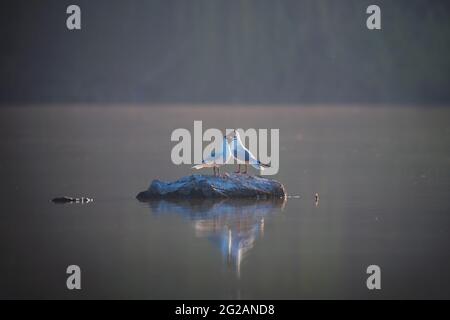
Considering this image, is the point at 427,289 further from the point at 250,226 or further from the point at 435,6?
the point at 435,6

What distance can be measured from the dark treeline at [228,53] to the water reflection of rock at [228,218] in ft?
204

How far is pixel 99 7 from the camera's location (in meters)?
155

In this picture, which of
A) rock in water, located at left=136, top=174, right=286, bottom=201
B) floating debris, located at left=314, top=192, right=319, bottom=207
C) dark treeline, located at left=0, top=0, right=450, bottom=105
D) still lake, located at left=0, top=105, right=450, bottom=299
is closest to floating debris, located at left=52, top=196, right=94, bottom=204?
still lake, located at left=0, top=105, right=450, bottom=299

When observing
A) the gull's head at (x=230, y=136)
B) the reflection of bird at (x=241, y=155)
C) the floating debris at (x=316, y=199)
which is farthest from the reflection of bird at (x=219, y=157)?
the floating debris at (x=316, y=199)

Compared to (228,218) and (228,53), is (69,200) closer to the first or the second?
(228,218)

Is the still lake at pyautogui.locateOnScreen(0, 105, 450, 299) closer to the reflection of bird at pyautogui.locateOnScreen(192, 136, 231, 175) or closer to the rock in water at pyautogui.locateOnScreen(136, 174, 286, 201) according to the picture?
the rock in water at pyautogui.locateOnScreen(136, 174, 286, 201)

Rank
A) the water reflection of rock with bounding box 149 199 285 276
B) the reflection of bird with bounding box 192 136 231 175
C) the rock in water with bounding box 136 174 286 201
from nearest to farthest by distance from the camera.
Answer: the water reflection of rock with bounding box 149 199 285 276
the rock in water with bounding box 136 174 286 201
the reflection of bird with bounding box 192 136 231 175

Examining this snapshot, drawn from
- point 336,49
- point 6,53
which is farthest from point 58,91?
point 336,49

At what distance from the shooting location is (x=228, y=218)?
23172mm

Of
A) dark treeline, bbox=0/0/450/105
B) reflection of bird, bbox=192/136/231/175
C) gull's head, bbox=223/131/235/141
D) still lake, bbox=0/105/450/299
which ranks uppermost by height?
dark treeline, bbox=0/0/450/105

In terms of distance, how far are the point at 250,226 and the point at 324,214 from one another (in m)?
2.55

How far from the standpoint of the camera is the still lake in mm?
18938

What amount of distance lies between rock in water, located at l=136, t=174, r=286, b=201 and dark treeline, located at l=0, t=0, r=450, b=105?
6144 cm

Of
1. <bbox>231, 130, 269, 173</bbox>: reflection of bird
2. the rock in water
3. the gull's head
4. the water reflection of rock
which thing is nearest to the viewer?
the water reflection of rock
